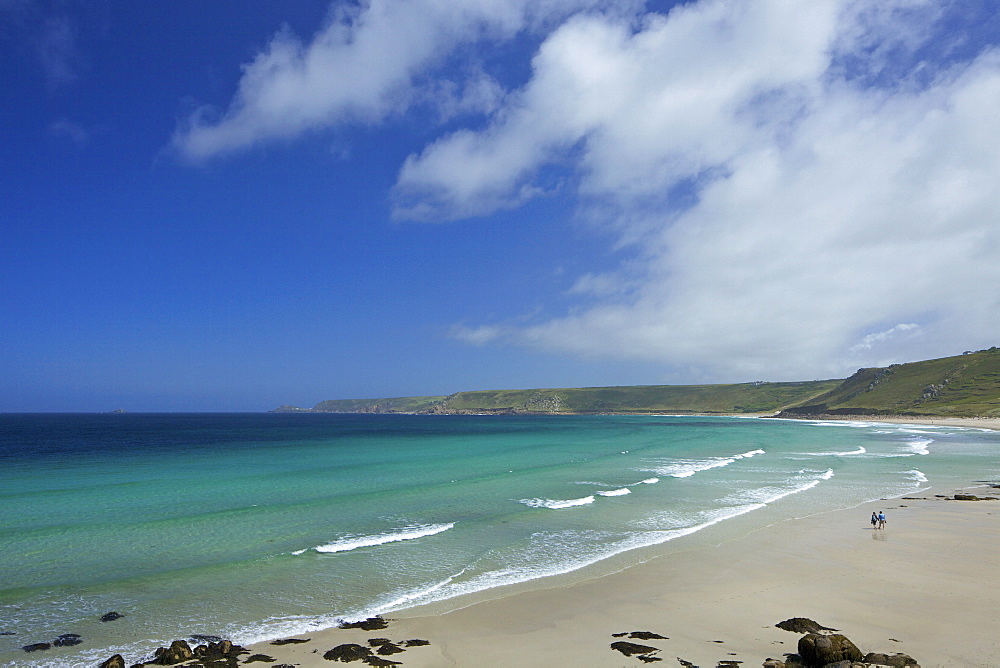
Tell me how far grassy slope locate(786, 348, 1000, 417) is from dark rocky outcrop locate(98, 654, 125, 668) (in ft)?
494

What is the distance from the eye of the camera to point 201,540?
2048 centimetres

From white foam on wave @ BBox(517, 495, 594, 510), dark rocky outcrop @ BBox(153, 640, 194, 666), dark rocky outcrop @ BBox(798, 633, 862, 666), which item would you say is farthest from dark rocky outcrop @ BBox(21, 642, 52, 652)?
white foam on wave @ BBox(517, 495, 594, 510)

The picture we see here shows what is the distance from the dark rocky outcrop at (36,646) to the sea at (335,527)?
24 centimetres

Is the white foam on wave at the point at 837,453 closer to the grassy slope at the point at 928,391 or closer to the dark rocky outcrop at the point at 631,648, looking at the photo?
the dark rocky outcrop at the point at 631,648

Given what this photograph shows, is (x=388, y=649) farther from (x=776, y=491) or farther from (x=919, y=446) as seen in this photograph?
(x=919, y=446)

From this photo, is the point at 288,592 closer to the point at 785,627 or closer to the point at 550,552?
the point at 550,552

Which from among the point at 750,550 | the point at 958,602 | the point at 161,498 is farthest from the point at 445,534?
the point at 161,498

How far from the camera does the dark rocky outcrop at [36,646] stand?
36.9 ft

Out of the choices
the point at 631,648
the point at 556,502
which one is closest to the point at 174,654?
the point at 631,648

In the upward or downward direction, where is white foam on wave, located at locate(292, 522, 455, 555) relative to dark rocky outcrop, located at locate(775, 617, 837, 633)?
downward

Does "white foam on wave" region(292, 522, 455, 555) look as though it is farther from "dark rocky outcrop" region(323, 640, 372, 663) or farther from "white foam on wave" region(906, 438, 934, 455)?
"white foam on wave" region(906, 438, 934, 455)

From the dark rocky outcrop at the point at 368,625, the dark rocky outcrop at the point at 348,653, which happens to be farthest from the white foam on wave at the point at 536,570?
the dark rocky outcrop at the point at 348,653

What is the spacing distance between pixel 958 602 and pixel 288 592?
57.8ft

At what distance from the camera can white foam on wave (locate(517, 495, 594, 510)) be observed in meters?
27.5
